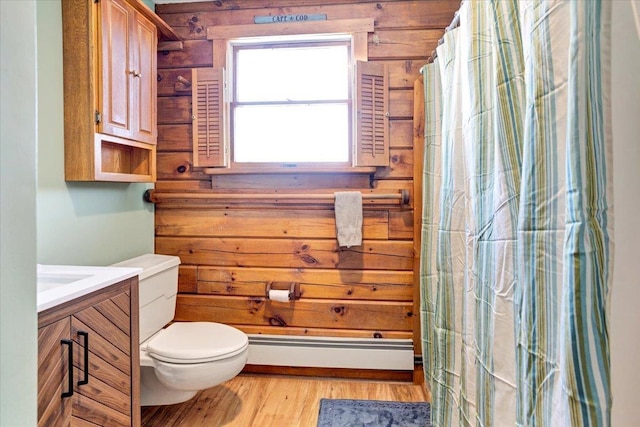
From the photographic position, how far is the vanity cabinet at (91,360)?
103 centimetres

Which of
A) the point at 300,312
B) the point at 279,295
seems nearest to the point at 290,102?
the point at 279,295

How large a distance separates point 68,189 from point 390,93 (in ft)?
5.82

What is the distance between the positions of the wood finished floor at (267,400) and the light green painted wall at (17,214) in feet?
4.70

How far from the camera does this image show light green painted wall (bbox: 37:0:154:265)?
1591 millimetres

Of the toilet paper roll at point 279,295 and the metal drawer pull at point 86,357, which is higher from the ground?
the metal drawer pull at point 86,357

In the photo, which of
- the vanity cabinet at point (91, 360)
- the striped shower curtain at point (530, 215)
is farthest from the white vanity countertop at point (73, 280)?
the striped shower curtain at point (530, 215)

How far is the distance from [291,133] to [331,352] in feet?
4.48

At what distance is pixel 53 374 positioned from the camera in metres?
1.04

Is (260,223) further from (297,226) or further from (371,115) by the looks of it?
(371,115)

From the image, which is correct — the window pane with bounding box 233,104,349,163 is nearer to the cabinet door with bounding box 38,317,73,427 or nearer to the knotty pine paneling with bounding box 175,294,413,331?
the knotty pine paneling with bounding box 175,294,413,331

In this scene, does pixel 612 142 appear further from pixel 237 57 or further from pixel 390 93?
pixel 237 57

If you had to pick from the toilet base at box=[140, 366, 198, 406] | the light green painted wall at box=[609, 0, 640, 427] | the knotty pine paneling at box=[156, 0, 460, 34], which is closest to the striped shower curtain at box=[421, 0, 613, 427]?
the light green painted wall at box=[609, 0, 640, 427]

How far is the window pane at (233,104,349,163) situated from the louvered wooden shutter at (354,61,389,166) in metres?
0.12

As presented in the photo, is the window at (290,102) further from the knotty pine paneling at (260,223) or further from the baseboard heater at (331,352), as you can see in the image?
the baseboard heater at (331,352)
